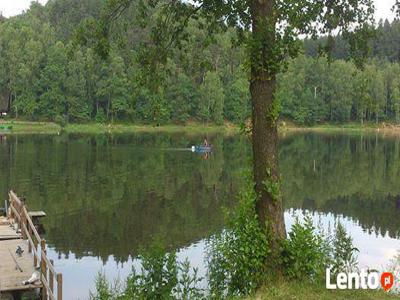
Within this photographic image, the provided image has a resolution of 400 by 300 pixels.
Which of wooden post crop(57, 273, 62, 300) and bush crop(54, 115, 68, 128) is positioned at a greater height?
bush crop(54, 115, 68, 128)

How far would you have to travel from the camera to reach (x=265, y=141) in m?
12.2

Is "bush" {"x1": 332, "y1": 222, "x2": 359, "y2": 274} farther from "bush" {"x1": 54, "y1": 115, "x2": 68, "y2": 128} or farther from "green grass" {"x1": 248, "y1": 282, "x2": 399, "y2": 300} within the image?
"bush" {"x1": 54, "y1": 115, "x2": 68, "y2": 128}

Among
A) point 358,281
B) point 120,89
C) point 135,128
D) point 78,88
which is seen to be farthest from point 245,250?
point 78,88

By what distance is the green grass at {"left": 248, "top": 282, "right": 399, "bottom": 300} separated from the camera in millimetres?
10703

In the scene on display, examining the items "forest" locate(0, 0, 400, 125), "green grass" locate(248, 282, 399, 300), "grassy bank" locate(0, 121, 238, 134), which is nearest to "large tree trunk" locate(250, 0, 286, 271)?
"green grass" locate(248, 282, 399, 300)

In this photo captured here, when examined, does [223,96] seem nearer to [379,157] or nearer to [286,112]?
[286,112]

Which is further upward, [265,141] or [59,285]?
[265,141]

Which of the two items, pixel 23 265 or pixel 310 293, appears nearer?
pixel 310 293

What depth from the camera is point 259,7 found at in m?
12.1

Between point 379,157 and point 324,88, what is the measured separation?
80948mm

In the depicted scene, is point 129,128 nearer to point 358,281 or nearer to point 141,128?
point 141,128

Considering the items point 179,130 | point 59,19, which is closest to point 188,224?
point 179,130

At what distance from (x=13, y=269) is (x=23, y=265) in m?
0.48

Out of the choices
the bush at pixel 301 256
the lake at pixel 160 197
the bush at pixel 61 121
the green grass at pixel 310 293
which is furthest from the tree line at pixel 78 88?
the green grass at pixel 310 293
